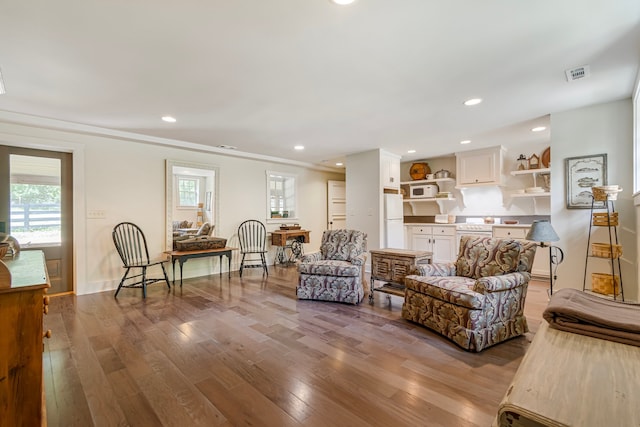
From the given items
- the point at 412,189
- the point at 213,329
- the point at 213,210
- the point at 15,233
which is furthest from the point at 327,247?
the point at 15,233

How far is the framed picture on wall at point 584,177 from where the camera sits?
3.30 metres

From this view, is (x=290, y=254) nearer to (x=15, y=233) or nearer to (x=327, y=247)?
(x=327, y=247)

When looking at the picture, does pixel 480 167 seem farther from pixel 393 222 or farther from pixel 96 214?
pixel 96 214

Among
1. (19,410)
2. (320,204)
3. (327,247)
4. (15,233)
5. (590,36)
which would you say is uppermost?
(590,36)

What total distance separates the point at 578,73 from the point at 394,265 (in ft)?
8.19

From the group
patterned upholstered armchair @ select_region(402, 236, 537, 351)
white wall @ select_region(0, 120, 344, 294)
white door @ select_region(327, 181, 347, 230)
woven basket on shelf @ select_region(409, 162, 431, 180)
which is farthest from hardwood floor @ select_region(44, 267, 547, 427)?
white door @ select_region(327, 181, 347, 230)

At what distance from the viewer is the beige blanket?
87cm

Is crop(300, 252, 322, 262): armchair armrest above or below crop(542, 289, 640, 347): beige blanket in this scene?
below

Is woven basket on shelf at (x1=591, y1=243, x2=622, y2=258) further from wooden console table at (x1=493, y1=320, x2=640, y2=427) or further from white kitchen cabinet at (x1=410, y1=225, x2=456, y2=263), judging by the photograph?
wooden console table at (x1=493, y1=320, x2=640, y2=427)

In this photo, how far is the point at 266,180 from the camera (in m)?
6.28

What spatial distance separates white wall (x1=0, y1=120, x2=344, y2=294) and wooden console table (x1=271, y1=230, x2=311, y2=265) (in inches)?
32.6

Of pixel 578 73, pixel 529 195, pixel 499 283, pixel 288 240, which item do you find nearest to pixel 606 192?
pixel 578 73

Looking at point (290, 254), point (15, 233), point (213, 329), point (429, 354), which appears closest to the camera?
point (429, 354)

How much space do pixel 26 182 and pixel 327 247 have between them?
4.11m
